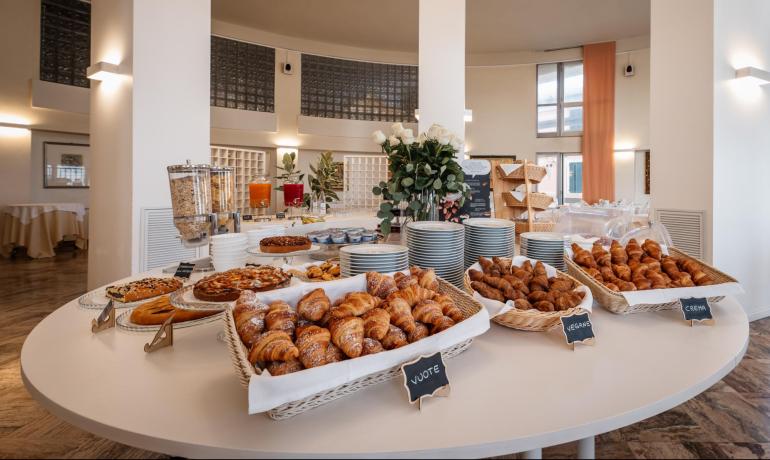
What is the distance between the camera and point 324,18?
857 centimetres

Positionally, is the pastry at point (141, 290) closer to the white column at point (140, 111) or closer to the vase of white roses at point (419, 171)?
the vase of white roses at point (419, 171)

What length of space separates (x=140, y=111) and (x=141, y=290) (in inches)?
115

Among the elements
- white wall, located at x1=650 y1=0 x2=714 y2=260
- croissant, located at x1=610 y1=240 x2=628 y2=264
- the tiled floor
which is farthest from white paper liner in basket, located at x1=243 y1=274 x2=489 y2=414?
white wall, located at x1=650 y1=0 x2=714 y2=260

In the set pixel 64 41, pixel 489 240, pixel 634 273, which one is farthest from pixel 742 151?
pixel 64 41

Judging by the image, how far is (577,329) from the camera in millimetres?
1056

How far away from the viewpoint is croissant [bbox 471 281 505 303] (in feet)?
3.93

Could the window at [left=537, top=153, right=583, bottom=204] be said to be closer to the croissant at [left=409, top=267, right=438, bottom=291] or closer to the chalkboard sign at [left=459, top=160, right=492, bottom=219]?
the chalkboard sign at [left=459, top=160, right=492, bottom=219]

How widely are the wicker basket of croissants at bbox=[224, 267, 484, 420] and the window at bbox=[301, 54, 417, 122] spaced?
932 cm

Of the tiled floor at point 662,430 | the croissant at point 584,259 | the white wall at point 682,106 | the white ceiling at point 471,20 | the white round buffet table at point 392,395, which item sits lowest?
the tiled floor at point 662,430

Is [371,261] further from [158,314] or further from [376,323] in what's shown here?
[158,314]

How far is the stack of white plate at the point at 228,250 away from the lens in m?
1.60

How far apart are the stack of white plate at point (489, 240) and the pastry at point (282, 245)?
70 centimetres

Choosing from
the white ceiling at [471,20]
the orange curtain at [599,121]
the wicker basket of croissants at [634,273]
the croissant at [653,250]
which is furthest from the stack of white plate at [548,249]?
the orange curtain at [599,121]

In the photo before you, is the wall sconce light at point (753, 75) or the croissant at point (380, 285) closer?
the croissant at point (380, 285)
